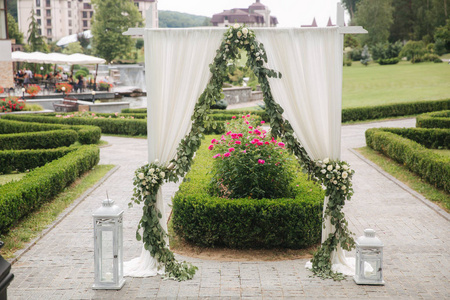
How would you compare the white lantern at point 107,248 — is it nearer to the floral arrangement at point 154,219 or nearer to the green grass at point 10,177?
the floral arrangement at point 154,219

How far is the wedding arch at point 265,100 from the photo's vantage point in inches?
233

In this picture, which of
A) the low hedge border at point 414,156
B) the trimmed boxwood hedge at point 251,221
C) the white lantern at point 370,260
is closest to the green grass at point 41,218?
the trimmed boxwood hedge at point 251,221

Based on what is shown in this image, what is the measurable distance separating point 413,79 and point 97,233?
3276cm

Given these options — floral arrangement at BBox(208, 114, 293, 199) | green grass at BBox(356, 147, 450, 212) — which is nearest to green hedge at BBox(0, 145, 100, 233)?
floral arrangement at BBox(208, 114, 293, 199)

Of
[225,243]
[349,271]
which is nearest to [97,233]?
[225,243]

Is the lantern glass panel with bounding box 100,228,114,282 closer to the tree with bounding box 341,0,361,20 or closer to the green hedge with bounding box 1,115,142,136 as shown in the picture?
the green hedge with bounding box 1,115,142,136

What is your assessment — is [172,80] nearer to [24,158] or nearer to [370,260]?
[370,260]

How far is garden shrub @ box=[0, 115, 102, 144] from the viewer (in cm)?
1547

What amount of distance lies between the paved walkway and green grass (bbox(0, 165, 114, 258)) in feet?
0.75

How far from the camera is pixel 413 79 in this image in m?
34.3

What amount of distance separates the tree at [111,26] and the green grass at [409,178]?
45.0 metres

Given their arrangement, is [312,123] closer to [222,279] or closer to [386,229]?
[222,279]

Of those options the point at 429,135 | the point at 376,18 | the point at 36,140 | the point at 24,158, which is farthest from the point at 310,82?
the point at 376,18

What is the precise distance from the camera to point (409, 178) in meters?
11.2
